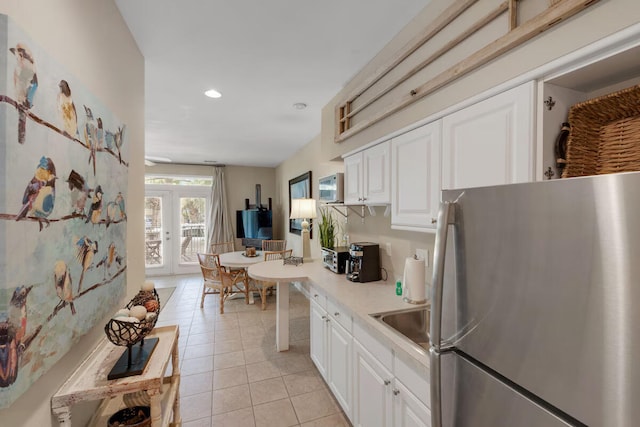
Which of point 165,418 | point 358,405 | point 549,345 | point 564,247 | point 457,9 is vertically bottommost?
point 358,405

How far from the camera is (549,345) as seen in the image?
599 millimetres

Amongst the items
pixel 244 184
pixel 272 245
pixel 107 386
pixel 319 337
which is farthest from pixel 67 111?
pixel 244 184

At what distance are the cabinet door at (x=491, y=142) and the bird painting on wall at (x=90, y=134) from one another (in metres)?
1.65

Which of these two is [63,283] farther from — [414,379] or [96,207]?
[414,379]

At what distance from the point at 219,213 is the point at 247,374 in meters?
4.46

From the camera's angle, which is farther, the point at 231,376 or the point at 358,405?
the point at 231,376

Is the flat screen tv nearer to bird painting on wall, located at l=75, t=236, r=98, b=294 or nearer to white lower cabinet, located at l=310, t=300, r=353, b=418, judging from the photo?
white lower cabinet, located at l=310, t=300, r=353, b=418

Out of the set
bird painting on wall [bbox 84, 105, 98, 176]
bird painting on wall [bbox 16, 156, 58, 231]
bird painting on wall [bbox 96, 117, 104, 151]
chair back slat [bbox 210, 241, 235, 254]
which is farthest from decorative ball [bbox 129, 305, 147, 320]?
chair back slat [bbox 210, 241, 235, 254]

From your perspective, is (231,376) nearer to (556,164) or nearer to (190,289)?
(556,164)

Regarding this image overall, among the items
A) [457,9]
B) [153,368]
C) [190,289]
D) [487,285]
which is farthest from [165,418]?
[190,289]

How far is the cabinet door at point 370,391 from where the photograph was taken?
1435mm

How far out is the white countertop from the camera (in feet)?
4.08

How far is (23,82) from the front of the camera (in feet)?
2.73

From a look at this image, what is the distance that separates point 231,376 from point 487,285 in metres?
2.57
